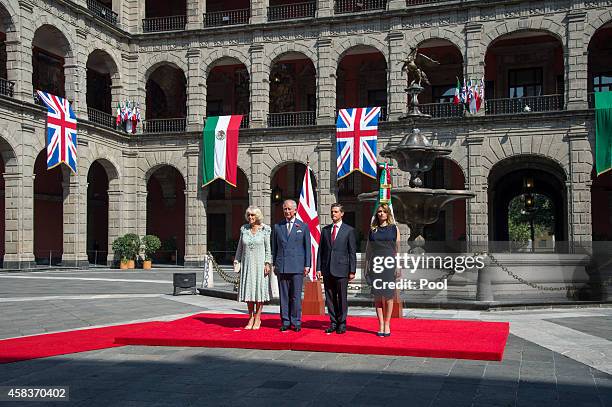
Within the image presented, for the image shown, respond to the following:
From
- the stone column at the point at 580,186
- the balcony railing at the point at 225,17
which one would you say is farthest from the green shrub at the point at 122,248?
the stone column at the point at 580,186

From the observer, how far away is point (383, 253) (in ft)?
30.2

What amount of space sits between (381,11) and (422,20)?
1.87 m

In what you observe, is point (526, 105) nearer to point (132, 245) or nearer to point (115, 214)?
point (132, 245)

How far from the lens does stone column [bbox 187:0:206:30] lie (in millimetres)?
33281

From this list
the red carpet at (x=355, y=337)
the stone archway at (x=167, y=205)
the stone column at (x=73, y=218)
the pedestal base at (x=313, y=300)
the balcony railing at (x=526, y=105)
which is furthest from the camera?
the stone archway at (x=167, y=205)

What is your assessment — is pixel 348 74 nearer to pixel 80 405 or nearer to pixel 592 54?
pixel 592 54

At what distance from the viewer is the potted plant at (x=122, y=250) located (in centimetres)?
3175

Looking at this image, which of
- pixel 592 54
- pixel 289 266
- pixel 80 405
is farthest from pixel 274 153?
pixel 80 405

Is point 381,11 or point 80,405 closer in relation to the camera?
point 80,405

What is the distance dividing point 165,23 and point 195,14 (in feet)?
11.7

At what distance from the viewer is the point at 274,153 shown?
3209 centimetres

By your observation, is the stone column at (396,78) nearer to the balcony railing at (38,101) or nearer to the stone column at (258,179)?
the stone column at (258,179)

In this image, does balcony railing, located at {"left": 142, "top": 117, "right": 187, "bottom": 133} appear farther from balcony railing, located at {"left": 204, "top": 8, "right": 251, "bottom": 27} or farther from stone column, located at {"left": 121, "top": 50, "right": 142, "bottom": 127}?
balcony railing, located at {"left": 204, "top": 8, "right": 251, "bottom": 27}

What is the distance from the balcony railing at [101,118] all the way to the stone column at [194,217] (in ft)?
13.2
